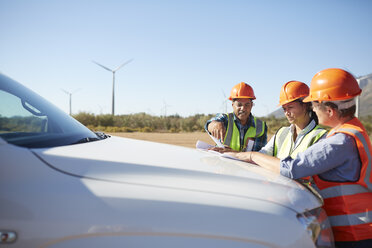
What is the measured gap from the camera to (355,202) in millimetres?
2250

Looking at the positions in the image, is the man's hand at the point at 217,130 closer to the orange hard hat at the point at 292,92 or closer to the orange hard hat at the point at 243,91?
the orange hard hat at the point at 292,92

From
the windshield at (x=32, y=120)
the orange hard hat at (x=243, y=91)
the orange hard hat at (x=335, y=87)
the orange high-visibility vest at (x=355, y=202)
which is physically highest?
the orange hard hat at (x=243, y=91)

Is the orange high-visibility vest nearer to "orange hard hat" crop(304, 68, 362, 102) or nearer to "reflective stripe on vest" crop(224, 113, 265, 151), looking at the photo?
"orange hard hat" crop(304, 68, 362, 102)

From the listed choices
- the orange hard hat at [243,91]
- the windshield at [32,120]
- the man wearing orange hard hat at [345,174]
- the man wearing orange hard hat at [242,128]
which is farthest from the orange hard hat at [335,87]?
the orange hard hat at [243,91]

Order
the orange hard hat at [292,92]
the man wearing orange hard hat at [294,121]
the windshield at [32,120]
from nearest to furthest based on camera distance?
the windshield at [32,120] < the man wearing orange hard hat at [294,121] < the orange hard hat at [292,92]

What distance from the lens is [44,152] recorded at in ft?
5.51

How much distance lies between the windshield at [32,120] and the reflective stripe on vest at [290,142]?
235 centimetres

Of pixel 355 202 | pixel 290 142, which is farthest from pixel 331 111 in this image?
pixel 290 142

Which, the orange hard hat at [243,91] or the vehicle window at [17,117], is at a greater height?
the orange hard hat at [243,91]

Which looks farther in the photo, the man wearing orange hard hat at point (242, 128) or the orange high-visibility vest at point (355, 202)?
the man wearing orange hard hat at point (242, 128)

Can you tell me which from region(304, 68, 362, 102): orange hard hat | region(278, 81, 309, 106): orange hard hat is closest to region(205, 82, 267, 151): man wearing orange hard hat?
region(278, 81, 309, 106): orange hard hat

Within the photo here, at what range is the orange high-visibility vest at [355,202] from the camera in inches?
87.0

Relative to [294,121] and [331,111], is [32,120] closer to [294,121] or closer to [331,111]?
[331,111]

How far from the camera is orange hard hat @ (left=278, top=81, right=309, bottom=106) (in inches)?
148
